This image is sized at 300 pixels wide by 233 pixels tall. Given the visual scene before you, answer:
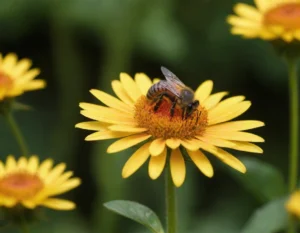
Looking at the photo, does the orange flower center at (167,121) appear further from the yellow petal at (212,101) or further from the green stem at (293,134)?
the green stem at (293,134)

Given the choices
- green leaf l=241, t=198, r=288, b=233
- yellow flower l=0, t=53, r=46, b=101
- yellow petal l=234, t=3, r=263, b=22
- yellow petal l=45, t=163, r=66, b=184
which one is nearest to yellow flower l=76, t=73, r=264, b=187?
green leaf l=241, t=198, r=288, b=233

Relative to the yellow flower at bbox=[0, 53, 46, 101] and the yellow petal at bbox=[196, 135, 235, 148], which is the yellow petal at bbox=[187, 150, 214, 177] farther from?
the yellow flower at bbox=[0, 53, 46, 101]

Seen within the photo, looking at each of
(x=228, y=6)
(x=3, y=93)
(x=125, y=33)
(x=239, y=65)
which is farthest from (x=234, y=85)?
(x=3, y=93)

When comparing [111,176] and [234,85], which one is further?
[234,85]

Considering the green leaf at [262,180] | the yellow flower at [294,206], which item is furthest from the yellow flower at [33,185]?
the yellow flower at [294,206]

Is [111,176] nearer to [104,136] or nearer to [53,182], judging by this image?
[53,182]

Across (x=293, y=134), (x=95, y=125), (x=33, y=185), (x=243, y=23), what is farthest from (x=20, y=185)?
(x=243, y=23)

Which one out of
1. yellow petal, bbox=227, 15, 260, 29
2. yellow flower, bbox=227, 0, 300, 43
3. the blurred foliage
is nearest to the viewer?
yellow flower, bbox=227, 0, 300, 43

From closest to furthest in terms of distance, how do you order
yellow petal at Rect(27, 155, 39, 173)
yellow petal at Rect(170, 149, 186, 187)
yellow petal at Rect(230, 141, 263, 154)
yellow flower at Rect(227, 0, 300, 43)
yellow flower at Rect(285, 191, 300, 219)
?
yellow flower at Rect(285, 191, 300, 219) → yellow petal at Rect(170, 149, 186, 187) → yellow petal at Rect(230, 141, 263, 154) → yellow petal at Rect(27, 155, 39, 173) → yellow flower at Rect(227, 0, 300, 43)
